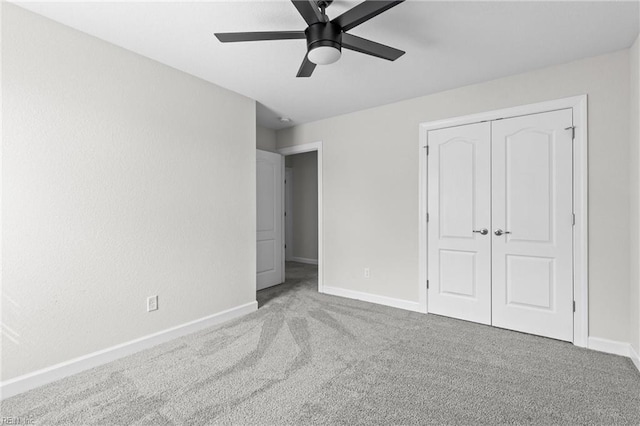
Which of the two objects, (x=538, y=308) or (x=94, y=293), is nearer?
(x=94, y=293)

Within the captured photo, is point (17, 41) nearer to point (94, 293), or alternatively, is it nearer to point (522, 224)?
point (94, 293)

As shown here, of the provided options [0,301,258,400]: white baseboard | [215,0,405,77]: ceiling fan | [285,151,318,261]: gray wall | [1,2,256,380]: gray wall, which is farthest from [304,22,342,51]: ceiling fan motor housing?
[285,151,318,261]: gray wall

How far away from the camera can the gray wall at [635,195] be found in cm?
231

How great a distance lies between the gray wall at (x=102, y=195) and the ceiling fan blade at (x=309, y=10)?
1.70m

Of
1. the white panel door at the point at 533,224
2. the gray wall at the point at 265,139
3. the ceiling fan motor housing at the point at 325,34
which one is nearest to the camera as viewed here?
the ceiling fan motor housing at the point at 325,34

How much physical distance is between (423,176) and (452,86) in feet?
3.22

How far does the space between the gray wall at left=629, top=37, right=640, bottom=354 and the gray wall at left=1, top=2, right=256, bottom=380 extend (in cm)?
352

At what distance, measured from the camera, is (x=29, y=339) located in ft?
6.76

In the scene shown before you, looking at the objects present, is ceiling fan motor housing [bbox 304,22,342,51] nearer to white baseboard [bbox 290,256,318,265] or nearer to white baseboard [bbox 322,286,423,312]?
white baseboard [bbox 322,286,423,312]

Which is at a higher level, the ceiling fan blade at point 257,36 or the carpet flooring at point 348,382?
the ceiling fan blade at point 257,36

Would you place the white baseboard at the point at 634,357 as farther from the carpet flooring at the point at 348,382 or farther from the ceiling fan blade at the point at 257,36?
the ceiling fan blade at the point at 257,36

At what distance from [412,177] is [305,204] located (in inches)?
150

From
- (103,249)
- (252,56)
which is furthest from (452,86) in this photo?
(103,249)

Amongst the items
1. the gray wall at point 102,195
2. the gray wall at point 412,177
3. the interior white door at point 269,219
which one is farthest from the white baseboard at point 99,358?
the gray wall at point 412,177
